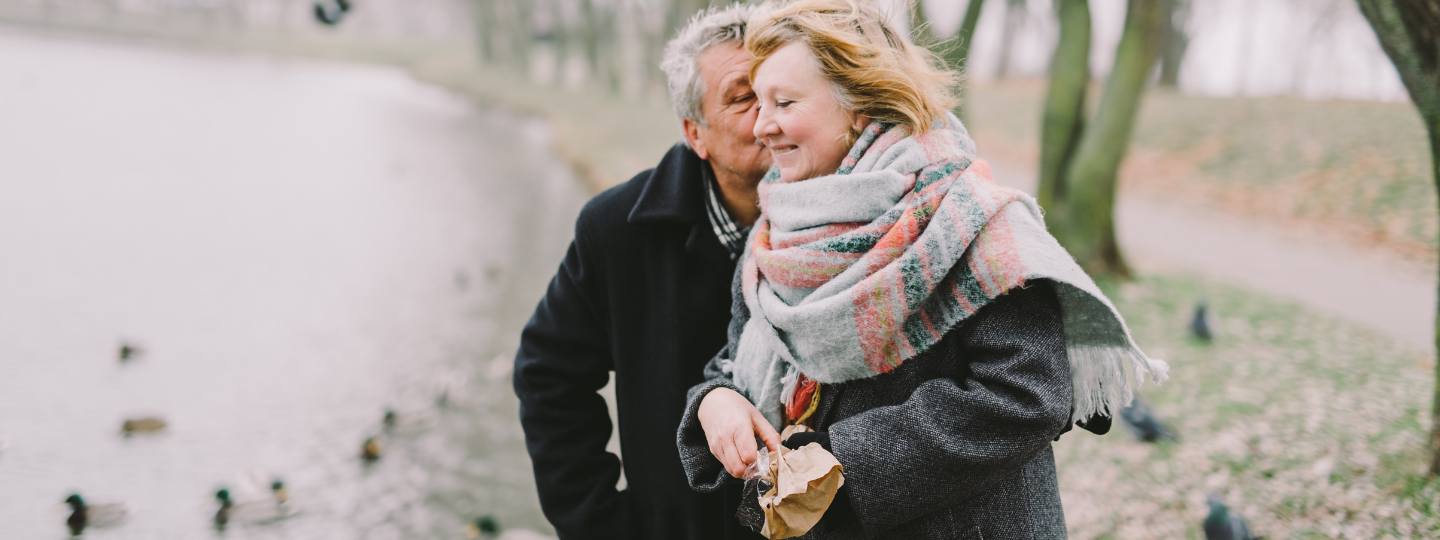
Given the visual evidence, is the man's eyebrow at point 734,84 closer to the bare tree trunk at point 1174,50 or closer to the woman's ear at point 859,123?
the woman's ear at point 859,123

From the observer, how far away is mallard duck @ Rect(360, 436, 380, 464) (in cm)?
656

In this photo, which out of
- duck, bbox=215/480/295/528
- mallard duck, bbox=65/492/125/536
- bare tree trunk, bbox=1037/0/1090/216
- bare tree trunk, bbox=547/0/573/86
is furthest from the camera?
bare tree trunk, bbox=547/0/573/86

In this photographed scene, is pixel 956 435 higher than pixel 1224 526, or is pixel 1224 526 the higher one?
pixel 956 435

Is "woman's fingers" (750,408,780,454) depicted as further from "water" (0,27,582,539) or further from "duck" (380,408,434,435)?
"duck" (380,408,434,435)

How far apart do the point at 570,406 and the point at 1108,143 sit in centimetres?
780

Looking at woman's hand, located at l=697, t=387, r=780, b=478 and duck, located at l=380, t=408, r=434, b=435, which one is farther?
duck, located at l=380, t=408, r=434, b=435

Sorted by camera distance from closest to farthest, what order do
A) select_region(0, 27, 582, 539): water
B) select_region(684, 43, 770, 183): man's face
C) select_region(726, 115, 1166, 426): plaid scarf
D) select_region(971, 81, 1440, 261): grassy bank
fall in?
select_region(726, 115, 1166, 426): plaid scarf, select_region(684, 43, 770, 183): man's face, select_region(0, 27, 582, 539): water, select_region(971, 81, 1440, 261): grassy bank

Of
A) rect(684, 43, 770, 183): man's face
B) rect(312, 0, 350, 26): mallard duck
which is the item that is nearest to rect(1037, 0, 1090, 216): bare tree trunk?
rect(312, 0, 350, 26): mallard duck

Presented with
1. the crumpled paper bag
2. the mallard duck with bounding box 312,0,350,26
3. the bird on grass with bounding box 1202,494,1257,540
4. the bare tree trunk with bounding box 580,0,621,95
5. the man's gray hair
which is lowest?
the bird on grass with bounding box 1202,494,1257,540

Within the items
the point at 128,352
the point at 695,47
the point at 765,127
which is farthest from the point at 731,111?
the point at 128,352

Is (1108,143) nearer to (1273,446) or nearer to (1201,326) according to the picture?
(1201,326)

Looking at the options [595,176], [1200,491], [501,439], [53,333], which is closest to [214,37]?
[595,176]

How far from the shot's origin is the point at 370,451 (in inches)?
259

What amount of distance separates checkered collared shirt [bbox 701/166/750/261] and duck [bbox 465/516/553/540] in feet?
12.5
